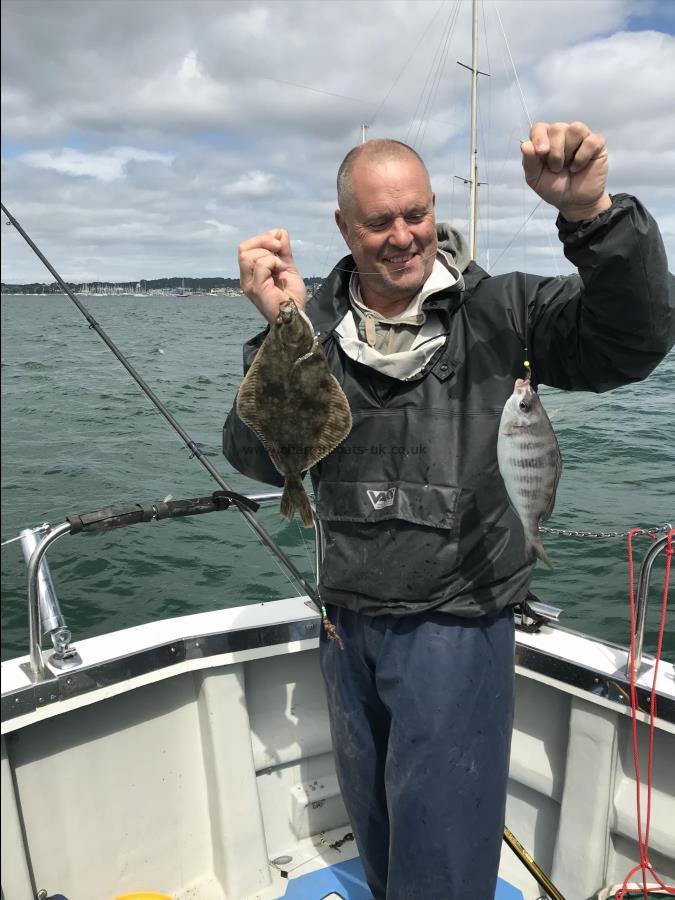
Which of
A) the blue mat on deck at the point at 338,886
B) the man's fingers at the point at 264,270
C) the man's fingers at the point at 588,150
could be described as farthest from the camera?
the blue mat on deck at the point at 338,886

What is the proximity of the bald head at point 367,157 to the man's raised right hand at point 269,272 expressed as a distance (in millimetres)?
266

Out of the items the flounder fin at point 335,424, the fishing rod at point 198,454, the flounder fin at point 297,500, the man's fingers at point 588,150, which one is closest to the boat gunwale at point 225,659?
the fishing rod at point 198,454

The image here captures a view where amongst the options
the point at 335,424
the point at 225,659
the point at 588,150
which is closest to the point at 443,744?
the point at 335,424

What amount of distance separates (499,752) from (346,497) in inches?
40.5

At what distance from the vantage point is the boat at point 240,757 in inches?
112

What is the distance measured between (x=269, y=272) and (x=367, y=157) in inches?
20.5

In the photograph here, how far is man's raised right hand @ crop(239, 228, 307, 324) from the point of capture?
2.53 metres

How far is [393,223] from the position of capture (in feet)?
7.94

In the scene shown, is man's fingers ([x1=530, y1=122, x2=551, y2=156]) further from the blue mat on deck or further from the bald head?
the blue mat on deck

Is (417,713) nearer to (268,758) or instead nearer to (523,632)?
(523,632)

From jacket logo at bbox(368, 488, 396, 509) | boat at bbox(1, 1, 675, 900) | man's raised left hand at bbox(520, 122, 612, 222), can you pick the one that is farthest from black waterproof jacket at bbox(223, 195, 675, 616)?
boat at bbox(1, 1, 675, 900)

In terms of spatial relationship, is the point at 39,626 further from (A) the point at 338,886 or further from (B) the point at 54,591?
(A) the point at 338,886

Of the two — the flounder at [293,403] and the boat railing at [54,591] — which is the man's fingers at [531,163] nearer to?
the flounder at [293,403]

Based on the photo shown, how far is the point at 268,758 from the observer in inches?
140
